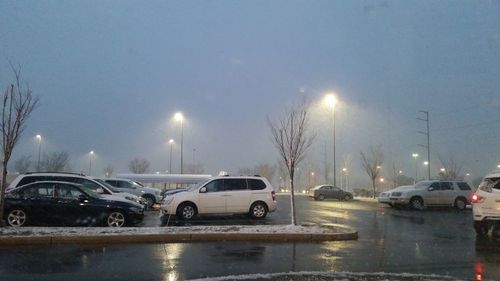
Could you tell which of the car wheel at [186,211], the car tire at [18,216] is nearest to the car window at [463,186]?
the car wheel at [186,211]

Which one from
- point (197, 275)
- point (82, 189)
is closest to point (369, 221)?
point (82, 189)

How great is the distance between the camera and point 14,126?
15.0 metres

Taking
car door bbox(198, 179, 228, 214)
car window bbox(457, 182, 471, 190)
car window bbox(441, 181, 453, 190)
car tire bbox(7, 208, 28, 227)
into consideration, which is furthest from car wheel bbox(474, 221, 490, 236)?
car window bbox(457, 182, 471, 190)

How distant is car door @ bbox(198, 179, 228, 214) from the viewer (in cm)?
1878

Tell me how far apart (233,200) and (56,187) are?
6.49 meters

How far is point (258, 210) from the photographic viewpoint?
19.4 meters

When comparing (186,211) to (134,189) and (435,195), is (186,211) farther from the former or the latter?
(435,195)

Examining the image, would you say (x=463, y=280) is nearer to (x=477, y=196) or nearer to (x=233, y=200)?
(x=477, y=196)

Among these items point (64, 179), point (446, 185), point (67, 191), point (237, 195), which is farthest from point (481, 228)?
point (64, 179)

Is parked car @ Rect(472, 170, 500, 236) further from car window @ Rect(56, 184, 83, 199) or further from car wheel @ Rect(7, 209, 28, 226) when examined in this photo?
car wheel @ Rect(7, 209, 28, 226)

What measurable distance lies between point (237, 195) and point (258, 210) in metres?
1.10

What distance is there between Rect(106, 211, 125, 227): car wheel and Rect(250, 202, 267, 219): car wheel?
5.41 metres

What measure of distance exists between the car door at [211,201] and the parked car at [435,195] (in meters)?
13.2

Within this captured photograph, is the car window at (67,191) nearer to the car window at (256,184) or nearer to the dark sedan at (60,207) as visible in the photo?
the dark sedan at (60,207)
